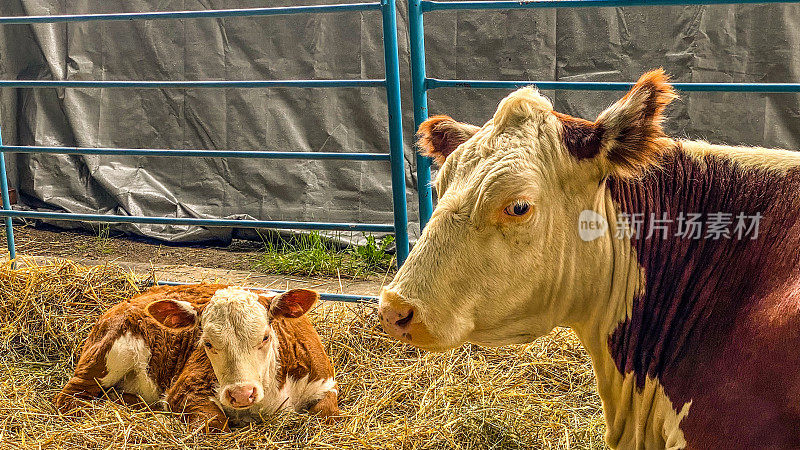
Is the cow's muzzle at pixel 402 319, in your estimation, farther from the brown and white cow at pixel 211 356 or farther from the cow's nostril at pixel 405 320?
the brown and white cow at pixel 211 356

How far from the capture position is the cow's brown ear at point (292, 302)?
11.2ft

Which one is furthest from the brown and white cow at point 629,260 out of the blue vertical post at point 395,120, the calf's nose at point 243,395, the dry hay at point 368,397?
the blue vertical post at point 395,120

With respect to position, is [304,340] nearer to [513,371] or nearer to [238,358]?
[238,358]

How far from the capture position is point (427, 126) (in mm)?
2467

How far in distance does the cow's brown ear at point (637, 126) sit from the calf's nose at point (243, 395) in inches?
70.2

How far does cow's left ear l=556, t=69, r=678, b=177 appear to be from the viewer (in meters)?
1.88

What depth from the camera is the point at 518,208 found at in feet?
6.44

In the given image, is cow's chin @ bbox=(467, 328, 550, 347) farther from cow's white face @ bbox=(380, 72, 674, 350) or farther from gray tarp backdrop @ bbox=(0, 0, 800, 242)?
gray tarp backdrop @ bbox=(0, 0, 800, 242)

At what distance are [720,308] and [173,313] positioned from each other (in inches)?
89.4

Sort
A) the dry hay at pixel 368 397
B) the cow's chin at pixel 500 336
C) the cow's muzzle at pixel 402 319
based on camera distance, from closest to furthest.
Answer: the cow's muzzle at pixel 402 319 < the cow's chin at pixel 500 336 < the dry hay at pixel 368 397

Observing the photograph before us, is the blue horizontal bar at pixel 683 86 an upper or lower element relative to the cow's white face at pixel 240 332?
upper

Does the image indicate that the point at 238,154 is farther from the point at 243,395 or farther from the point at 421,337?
the point at 421,337

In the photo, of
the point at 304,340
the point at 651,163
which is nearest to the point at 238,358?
the point at 304,340

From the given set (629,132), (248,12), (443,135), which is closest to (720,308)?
(629,132)
